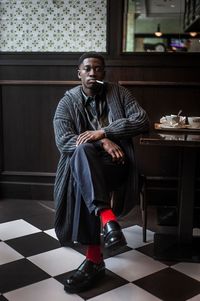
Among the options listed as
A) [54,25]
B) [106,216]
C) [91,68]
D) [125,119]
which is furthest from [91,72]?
[54,25]

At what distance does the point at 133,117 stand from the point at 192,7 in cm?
163

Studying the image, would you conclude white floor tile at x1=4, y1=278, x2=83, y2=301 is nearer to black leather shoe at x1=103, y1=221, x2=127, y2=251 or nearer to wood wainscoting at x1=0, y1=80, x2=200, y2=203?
black leather shoe at x1=103, y1=221, x2=127, y2=251

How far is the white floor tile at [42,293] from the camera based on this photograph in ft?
5.62

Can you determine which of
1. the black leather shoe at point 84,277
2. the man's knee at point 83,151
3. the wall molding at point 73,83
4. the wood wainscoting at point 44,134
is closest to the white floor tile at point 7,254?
the black leather shoe at point 84,277

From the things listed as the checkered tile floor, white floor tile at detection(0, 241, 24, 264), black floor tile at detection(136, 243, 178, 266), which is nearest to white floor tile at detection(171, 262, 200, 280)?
the checkered tile floor

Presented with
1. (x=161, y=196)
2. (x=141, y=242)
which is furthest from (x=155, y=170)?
(x=141, y=242)

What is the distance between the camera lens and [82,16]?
9.61 ft

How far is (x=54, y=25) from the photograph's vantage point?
9.70 feet

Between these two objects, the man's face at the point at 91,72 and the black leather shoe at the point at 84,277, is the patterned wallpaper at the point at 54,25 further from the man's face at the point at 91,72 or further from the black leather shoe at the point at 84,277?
the black leather shoe at the point at 84,277

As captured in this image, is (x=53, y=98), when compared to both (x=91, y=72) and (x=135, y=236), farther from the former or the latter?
(x=135, y=236)

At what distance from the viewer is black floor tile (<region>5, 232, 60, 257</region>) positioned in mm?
2207

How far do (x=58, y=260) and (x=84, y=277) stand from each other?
Result: 0.30 metres

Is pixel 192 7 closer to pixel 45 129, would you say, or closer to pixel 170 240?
pixel 45 129

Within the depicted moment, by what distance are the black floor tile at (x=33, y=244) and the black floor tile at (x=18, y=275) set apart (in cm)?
13
